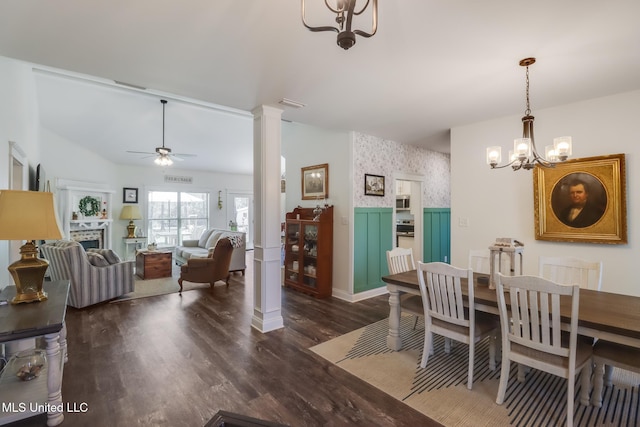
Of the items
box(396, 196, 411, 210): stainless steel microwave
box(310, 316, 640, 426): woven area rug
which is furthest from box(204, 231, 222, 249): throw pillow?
box(310, 316, 640, 426): woven area rug

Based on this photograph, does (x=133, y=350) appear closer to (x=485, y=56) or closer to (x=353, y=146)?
(x=353, y=146)

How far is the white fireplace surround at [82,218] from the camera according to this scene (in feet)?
20.4

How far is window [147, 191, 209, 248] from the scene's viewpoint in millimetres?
8367

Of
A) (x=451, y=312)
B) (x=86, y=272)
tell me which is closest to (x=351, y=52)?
(x=451, y=312)

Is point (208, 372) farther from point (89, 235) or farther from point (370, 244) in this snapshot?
point (89, 235)

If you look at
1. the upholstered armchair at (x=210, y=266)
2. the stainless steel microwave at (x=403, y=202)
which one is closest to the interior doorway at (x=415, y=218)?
the stainless steel microwave at (x=403, y=202)

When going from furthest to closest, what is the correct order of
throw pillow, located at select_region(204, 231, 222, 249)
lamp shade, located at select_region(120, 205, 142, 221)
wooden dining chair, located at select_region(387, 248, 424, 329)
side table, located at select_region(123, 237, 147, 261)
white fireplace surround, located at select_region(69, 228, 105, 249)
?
side table, located at select_region(123, 237, 147, 261) → lamp shade, located at select_region(120, 205, 142, 221) → throw pillow, located at select_region(204, 231, 222, 249) → white fireplace surround, located at select_region(69, 228, 105, 249) → wooden dining chair, located at select_region(387, 248, 424, 329)

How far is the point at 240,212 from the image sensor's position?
10.1m

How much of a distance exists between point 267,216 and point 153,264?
12.0 ft

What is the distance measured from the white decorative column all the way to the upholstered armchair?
1751 mm

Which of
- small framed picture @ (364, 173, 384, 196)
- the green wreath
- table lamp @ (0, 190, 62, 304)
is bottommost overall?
table lamp @ (0, 190, 62, 304)

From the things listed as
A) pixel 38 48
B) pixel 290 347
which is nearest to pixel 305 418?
pixel 290 347

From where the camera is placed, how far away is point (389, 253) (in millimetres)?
3307

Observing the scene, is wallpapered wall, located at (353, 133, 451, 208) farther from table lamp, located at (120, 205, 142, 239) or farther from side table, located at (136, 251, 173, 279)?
table lamp, located at (120, 205, 142, 239)
